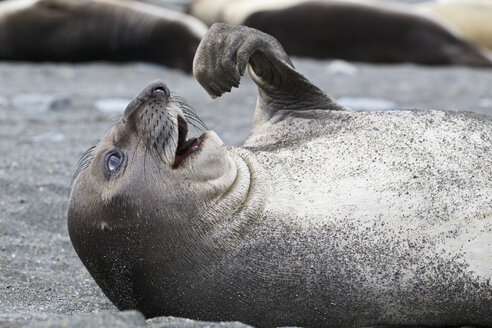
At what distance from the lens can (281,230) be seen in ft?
10.1

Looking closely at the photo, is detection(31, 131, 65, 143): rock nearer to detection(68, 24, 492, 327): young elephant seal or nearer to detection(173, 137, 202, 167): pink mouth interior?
detection(68, 24, 492, 327): young elephant seal

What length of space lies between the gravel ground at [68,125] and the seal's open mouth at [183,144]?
67 cm

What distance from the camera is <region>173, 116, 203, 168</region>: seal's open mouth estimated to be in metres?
3.20

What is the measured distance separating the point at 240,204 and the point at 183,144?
36 cm

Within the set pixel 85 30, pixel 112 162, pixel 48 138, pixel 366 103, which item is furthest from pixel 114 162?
pixel 85 30

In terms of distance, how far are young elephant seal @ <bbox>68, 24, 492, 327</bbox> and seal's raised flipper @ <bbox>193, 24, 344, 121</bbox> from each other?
13.5 inches

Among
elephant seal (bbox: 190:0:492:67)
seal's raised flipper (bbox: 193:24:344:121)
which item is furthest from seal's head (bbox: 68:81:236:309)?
elephant seal (bbox: 190:0:492:67)

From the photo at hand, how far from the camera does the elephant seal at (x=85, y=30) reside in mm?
9109

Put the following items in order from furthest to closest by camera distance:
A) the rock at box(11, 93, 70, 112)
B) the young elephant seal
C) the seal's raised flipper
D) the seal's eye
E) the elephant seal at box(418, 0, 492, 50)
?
the elephant seal at box(418, 0, 492, 50)
the rock at box(11, 93, 70, 112)
the seal's raised flipper
the seal's eye
the young elephant seal

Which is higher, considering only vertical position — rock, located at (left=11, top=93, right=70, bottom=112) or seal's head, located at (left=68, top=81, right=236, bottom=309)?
seal's head, located at (left=68, top=81, right=236, bottom=309)

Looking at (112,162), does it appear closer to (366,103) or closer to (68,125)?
(68,125)

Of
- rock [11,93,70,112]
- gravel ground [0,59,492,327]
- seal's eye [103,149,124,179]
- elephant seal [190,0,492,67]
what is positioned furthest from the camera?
elephant seal [190,0,492,67]

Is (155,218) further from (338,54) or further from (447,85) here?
(338,54)

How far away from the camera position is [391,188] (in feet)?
10.4
